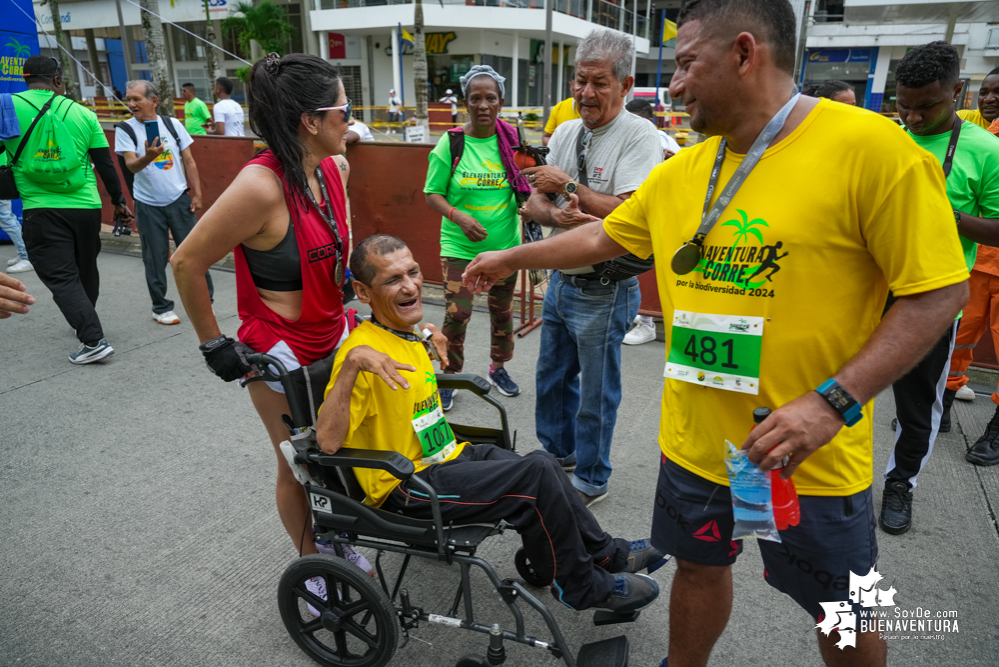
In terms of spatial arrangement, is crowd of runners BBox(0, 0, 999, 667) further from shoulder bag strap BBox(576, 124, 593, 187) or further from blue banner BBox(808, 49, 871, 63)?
blue banner BBox(808, 49, 871, 63)

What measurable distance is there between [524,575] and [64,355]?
14.4 ft

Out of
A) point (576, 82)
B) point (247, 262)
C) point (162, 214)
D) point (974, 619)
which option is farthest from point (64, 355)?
point (974, 619)

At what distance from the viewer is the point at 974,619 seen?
248 centimetres

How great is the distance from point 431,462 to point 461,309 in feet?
6.43

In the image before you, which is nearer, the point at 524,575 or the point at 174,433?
the point at 524,575

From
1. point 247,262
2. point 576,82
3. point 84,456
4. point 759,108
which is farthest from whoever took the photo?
point 84,456

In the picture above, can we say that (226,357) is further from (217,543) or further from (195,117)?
(195,117)

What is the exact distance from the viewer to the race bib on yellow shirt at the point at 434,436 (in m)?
2.28

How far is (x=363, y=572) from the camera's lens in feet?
6.85

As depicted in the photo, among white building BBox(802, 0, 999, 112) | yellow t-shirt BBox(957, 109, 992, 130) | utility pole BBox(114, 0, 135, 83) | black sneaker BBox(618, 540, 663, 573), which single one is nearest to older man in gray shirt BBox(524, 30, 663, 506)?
black sneaker BBox(618, 540, 663, 573)

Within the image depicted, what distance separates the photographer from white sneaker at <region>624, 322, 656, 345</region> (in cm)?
541

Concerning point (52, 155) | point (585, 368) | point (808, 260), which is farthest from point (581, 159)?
point (52, 155)

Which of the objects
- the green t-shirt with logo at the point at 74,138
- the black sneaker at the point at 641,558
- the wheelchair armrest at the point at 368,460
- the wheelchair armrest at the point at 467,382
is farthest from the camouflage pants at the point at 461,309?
the green t-shirt with logo at the point at 74,138

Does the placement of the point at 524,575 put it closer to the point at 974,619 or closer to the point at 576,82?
the point at 974,619
